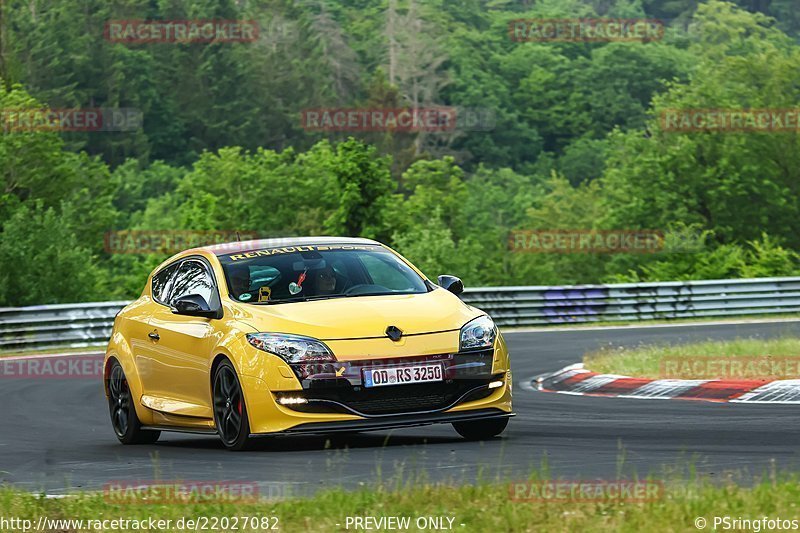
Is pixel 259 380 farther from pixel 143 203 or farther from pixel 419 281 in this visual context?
pixel 143 203

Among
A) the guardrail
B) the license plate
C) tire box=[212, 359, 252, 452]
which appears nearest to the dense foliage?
the guardrail

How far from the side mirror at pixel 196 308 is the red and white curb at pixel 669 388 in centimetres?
477

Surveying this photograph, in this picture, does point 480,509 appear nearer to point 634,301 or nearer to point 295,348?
point 295,348

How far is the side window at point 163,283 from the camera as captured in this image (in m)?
12.5

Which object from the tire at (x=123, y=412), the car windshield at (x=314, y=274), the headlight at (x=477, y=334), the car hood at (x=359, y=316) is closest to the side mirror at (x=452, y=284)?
the car windshield at (x=314, y=274)

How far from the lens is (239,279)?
452 inches

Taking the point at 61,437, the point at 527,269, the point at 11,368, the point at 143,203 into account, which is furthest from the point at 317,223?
the point at 61,437

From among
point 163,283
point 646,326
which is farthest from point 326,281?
point 646,326

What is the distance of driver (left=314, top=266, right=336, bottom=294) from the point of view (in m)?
11.4

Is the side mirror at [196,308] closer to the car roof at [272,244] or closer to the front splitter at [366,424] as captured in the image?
the car roof at [272,244]

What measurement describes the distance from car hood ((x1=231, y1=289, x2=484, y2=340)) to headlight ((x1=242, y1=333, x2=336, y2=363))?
52 mm

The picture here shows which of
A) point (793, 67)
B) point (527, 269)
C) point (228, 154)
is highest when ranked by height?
point (793, 67)

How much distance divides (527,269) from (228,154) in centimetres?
2310

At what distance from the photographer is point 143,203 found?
12375cm
